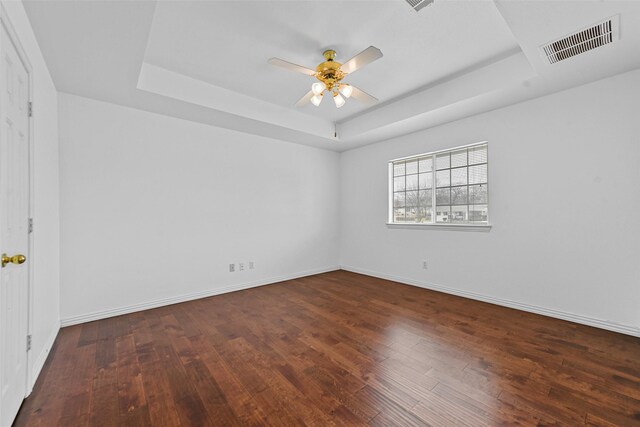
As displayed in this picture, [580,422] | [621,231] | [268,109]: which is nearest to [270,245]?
[268,109]

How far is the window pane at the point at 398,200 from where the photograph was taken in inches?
187

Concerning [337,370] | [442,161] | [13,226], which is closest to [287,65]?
[13,226]

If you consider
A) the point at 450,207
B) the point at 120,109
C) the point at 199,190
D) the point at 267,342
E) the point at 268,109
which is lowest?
the point at 267,342

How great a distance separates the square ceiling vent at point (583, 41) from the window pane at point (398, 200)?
106 inches

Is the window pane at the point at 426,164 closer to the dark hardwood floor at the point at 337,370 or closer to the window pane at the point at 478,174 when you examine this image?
the window pane at the point at 478,174

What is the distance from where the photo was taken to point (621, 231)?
8.67 feet

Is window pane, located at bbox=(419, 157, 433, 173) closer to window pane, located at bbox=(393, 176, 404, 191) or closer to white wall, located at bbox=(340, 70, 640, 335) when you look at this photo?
white wall, located at bbox=(340, 70, 640, 335)

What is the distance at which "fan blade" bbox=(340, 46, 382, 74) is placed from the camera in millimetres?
2127

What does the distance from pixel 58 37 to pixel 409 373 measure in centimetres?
364

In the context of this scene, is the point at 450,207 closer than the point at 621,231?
No

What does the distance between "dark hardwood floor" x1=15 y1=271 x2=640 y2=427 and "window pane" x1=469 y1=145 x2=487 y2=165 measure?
1.99 meters

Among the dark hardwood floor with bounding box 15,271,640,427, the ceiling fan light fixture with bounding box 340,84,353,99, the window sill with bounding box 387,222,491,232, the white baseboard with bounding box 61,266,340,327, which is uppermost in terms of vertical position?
the ceiling fan light fixture with bounding box 340,84,353,99

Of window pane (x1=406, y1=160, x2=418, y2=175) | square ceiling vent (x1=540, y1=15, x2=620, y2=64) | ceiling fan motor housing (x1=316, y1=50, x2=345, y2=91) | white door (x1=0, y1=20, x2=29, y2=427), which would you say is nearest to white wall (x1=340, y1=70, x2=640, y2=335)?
window pane (x1=406, y1=160, x2=418, y2=175)

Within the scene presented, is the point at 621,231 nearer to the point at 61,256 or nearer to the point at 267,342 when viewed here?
the point at 267,342
